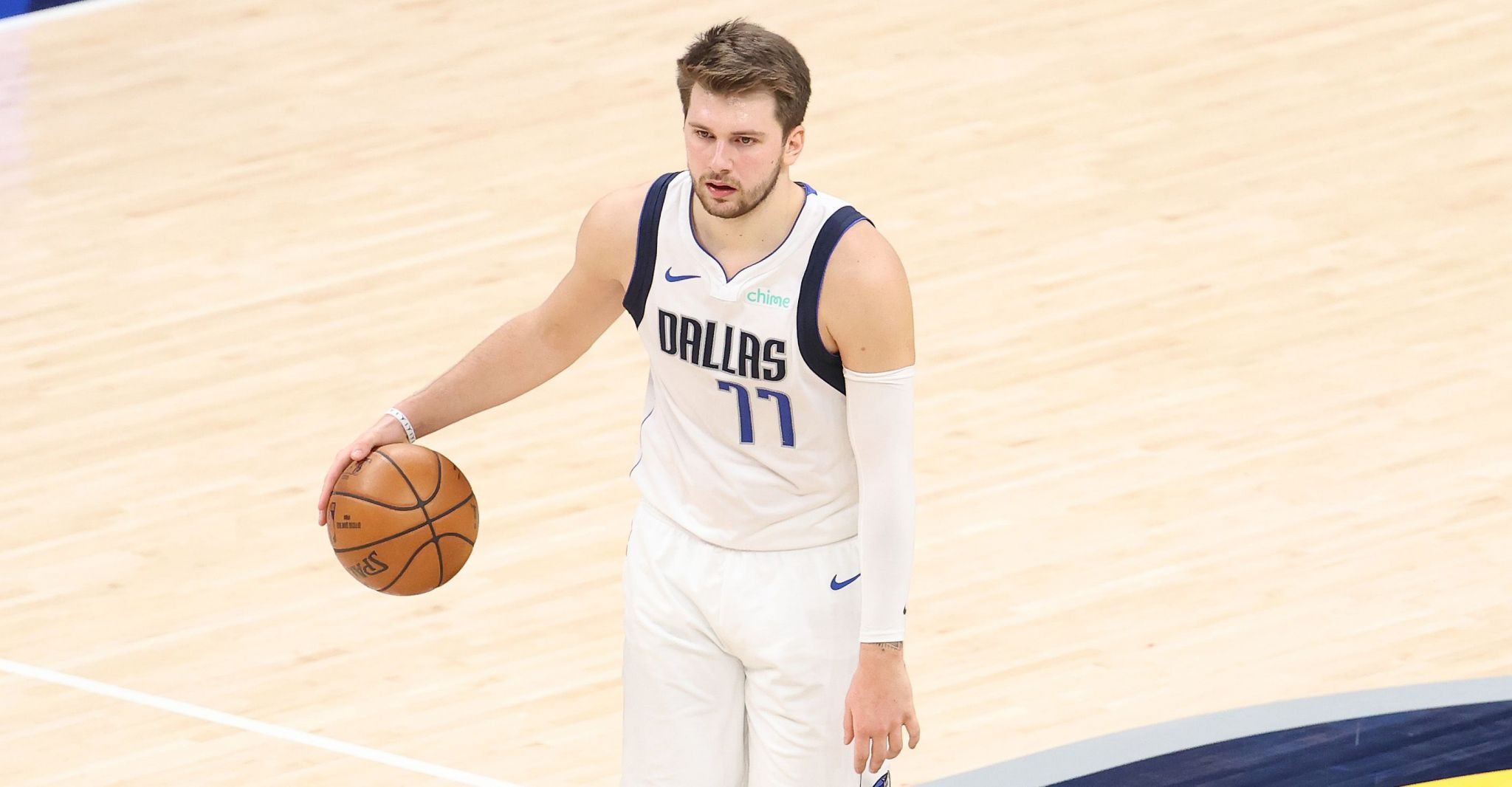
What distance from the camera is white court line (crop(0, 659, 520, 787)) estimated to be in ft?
17.5


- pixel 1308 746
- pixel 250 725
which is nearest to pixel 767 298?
pixel 1308 746

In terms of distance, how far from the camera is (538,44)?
33.8 ft

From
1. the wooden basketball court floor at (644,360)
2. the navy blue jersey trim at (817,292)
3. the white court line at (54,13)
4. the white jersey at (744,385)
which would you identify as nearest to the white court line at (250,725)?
the wooden basketball court floor at (644,360)

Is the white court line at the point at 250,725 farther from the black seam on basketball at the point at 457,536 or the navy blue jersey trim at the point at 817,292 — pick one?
the navy blue jersey trim at the point at 817,292

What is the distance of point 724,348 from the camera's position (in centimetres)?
375

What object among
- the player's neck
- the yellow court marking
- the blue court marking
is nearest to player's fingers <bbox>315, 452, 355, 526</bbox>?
the player's neck

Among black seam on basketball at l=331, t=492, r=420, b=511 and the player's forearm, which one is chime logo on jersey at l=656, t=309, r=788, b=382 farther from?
black seam on basketball at l=331, t=492, r=420, b=511

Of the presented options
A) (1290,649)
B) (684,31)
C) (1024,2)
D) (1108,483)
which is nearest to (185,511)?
(1108,483)

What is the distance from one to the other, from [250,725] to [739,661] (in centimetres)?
202

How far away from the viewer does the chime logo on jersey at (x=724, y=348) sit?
12.2 ft

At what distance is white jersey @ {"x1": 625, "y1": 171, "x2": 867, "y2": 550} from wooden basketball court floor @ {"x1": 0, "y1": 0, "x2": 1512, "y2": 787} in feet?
5.20

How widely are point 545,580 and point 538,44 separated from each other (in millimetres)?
4603

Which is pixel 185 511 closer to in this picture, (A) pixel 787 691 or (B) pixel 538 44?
(A) pixel 787 691

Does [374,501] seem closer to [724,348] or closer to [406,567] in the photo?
[406,567]
